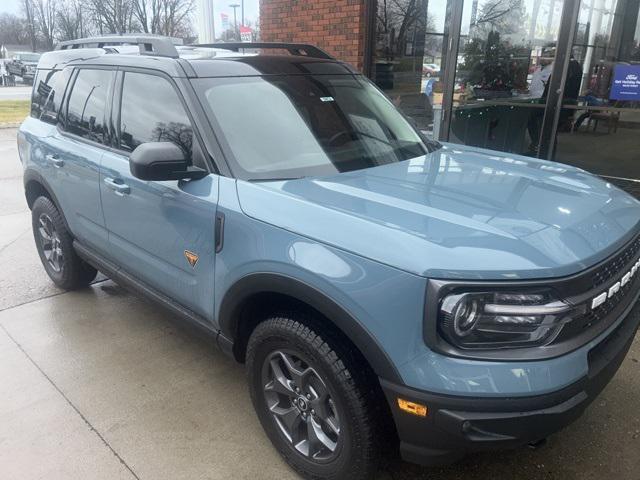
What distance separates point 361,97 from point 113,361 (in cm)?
227

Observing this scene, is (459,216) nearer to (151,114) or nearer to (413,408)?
(413,408)

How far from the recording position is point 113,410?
2896 millimetres

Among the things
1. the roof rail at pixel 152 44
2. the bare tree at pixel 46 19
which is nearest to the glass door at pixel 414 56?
the roof rail at pixel 152 44

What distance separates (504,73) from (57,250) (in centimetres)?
554

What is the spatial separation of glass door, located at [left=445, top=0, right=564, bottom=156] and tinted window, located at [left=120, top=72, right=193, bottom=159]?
4692 millimetres

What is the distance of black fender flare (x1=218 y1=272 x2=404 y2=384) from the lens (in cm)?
188

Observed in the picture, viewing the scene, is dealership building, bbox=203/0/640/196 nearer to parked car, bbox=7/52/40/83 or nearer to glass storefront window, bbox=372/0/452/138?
glass storefront window, bbox=372/0/452/138

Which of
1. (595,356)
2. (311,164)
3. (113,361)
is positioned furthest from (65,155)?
(595,356)

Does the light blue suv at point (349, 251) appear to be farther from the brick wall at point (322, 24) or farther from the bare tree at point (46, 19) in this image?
the bare tree at point (46, 19)

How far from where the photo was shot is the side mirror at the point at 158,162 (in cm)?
245

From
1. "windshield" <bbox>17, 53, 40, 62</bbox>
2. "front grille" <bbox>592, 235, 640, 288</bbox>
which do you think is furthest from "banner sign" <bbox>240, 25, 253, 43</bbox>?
"windshield" <bbox>17, 53, 40, 62</bbox>

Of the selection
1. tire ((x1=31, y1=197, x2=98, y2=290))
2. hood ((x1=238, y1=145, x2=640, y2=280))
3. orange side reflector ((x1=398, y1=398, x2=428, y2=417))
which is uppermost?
hood ((x1=238, y1=145, x2=640, y2=280))

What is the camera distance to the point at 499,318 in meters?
1.77

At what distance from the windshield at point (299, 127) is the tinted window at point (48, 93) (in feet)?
5.88
